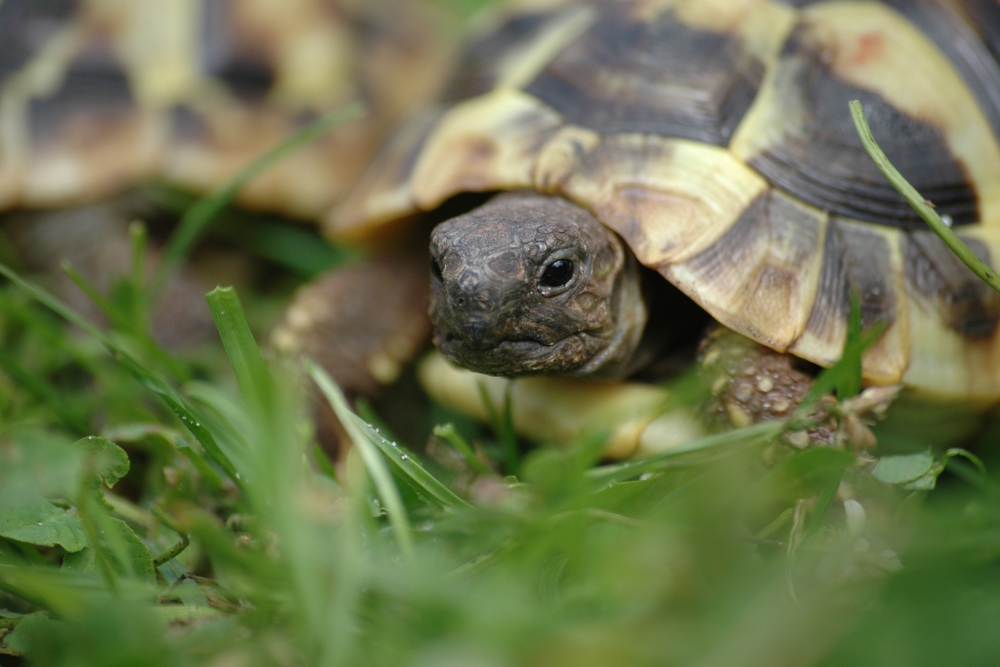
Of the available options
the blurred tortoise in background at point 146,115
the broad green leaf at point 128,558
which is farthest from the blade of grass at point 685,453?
the blurred tortoise in background at point 146,115

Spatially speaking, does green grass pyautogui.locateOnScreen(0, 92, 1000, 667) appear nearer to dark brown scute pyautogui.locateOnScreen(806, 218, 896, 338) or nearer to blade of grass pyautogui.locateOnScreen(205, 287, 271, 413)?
blade of grass pyautogui.locateOnScreen(205, 287, 271, 413)

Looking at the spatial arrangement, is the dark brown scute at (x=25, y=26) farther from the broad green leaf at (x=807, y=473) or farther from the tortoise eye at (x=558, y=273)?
the broad green leaf at (x=807, y=473)

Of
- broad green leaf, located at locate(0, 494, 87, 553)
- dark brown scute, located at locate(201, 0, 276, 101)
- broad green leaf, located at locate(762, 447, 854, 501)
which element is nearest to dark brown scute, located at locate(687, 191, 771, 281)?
broad green leaf, located at locate(762, 447, 854, 501)

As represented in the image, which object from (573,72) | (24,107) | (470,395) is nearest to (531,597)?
(470,395)

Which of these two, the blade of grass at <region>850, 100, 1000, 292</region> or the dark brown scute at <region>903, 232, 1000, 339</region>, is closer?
the blade of grass at <region>850, 100, 1000, 292</region>

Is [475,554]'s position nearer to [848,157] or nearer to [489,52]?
[848,157]
